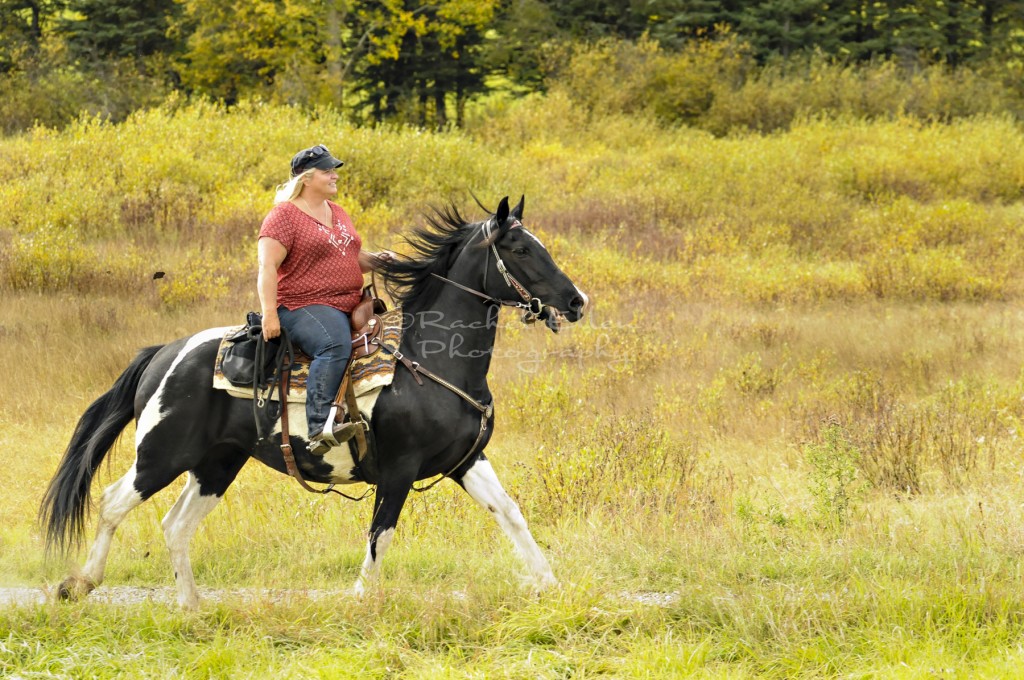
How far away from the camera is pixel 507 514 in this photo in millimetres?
5730

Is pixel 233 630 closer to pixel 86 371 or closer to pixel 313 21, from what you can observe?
pixel 86 371

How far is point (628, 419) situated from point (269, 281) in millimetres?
4692

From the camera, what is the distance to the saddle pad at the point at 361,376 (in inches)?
A: 221

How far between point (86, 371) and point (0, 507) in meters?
3.57

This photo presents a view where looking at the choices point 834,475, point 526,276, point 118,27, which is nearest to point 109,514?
point 526,276

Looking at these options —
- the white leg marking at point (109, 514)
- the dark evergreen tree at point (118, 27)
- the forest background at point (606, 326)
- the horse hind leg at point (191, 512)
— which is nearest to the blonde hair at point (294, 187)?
the horse hind leg at point (191, 512)

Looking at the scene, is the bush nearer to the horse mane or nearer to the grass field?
the grass field

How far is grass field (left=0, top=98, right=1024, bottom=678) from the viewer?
5.25 meters

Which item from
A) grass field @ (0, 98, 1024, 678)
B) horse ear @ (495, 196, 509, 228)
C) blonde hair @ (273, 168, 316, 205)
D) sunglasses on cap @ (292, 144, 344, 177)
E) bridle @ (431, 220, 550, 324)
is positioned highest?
sunglasses on cap @ (292, 144, 344, 177)

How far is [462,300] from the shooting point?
5902 millimetres

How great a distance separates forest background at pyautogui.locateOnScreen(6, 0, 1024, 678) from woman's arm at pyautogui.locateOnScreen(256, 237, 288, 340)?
150 cm

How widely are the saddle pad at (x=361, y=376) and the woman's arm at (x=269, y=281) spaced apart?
29cm

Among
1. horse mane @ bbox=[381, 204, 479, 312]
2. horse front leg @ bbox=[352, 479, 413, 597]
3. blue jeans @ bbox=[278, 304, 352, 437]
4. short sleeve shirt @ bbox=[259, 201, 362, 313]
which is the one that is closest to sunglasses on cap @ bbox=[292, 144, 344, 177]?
short sleeve shirt @ bbox=[259, 201, 362, 313]

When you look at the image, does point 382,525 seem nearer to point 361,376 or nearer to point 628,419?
point 361,376
